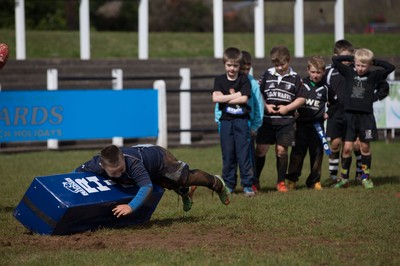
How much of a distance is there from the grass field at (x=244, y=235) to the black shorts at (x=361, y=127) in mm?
740

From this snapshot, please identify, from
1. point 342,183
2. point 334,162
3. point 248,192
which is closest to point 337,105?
point 334,162

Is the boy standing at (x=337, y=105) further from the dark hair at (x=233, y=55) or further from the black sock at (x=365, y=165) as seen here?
the dark hair at (x=233, y=55)

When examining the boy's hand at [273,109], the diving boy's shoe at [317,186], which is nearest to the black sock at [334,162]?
the diving boy's shoe at [317,186]

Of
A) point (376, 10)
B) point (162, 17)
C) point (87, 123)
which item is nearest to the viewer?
point (87, 123)

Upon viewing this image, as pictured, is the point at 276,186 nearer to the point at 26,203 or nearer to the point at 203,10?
the point at 26,203

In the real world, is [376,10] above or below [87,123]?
above

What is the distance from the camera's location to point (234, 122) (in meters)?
11.9

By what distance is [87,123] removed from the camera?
61.2ft

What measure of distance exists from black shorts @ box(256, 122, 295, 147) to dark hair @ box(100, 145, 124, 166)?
4164mm

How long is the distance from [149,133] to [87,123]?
4.83 ft

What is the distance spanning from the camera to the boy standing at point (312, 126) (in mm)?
12664

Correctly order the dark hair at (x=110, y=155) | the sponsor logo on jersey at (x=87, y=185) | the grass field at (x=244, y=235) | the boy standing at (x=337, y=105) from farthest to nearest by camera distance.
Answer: the boy standing at (x=337, y=105)
the sponsor logo on jersey at (x=87, y=185)
the dark hair at (x=110, y=155)
the grass field at (x=244, y=235)

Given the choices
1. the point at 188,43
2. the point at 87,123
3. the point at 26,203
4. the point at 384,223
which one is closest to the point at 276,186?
the point at 384,223

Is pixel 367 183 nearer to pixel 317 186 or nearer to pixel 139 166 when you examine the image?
pixel 317 186
